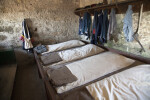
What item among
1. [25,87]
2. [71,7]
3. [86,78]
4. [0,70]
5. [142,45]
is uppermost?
[71,7]

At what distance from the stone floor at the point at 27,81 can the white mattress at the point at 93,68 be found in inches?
32.2

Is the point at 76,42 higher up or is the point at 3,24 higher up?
the point at 3,24

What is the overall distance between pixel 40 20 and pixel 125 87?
2719mm

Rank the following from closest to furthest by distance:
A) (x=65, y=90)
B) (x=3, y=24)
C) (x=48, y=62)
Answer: (x=65, y=90) → (x=48, y=62) → (x=3, y=24)

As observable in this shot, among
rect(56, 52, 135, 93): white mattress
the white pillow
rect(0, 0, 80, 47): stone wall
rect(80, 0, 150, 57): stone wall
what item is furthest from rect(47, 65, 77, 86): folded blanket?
rect(0, 0, 80, 47): stone wall

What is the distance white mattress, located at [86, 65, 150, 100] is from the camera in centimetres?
88

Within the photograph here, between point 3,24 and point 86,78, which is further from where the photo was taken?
point 3,24

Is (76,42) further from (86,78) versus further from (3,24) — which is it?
(3,24)

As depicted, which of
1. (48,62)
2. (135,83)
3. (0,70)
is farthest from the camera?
(0,70)

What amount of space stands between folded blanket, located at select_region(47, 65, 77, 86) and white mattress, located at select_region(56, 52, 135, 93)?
0.06 m

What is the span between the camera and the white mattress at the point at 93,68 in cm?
122

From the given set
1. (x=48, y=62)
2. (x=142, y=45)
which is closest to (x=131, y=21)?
(x=142, y=45)

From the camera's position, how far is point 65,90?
1.11 meters

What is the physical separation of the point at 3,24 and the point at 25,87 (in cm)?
175
